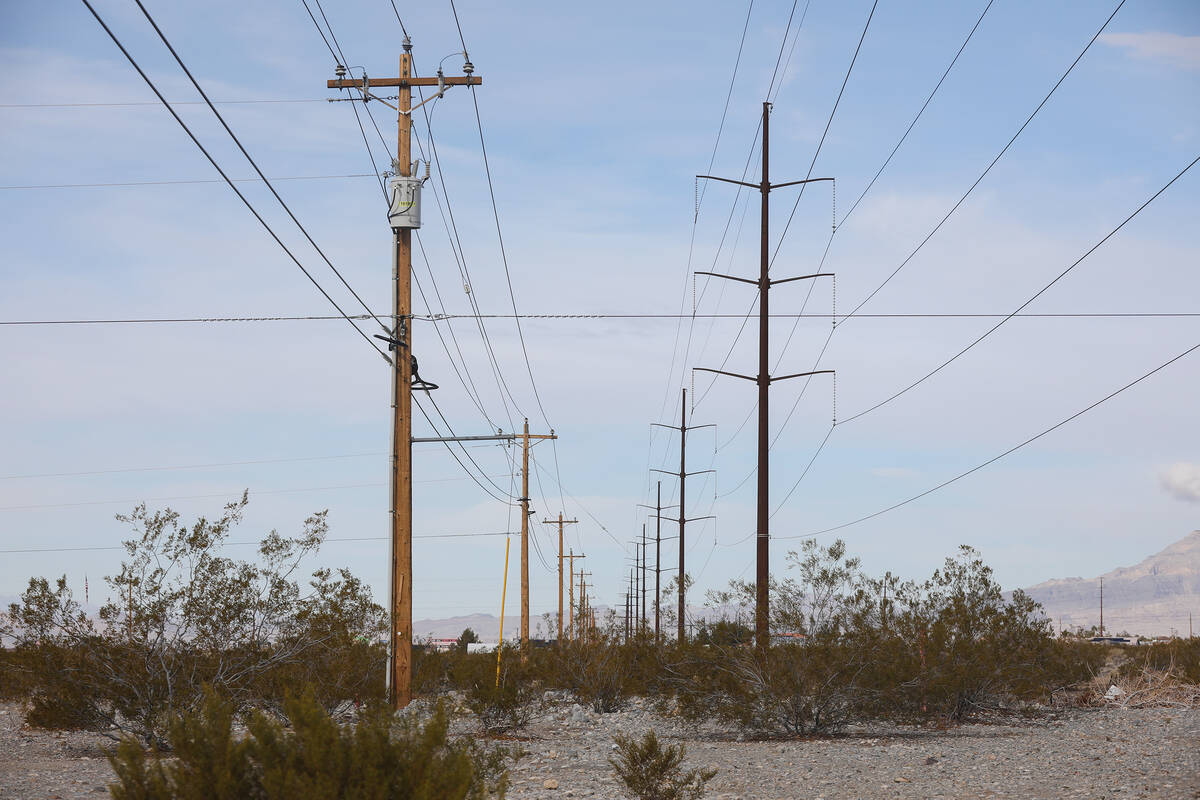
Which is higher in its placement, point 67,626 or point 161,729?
point 67,626

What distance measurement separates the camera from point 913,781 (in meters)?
16.2

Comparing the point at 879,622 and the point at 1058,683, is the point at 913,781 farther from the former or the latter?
the point at 1058,683

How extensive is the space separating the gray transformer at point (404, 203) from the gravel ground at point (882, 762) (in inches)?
423

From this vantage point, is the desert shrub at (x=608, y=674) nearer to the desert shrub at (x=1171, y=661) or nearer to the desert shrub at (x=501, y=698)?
the desert shrub at (x=501, y=698)

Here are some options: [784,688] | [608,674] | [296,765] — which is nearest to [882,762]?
[784,688]

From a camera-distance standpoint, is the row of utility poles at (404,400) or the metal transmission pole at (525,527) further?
the metal transmission pole at (525,527)

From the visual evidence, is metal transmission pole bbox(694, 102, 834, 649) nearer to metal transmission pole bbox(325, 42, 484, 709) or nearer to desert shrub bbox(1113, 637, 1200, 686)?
metal transmission pole bbox(325, 42, 484, 709)

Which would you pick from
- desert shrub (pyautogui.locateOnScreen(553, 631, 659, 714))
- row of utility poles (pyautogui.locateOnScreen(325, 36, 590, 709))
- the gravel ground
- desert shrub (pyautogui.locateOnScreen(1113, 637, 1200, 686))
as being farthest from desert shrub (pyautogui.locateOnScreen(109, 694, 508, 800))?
desert shrub (pyautogui.locateOnScreen(1113, 637, 1200, 686))

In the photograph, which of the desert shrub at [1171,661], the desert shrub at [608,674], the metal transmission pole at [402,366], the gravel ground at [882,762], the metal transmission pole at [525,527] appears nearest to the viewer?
the gravel ground at [882,762]

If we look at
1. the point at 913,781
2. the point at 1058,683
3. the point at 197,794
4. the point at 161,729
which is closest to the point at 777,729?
the point at 913,781

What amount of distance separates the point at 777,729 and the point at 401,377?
10842mm

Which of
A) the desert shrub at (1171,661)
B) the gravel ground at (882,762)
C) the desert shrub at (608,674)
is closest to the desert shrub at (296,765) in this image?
the gravel ground at (882,762)

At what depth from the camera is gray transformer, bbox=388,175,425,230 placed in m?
22.9

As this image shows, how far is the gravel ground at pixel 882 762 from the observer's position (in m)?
15.1
